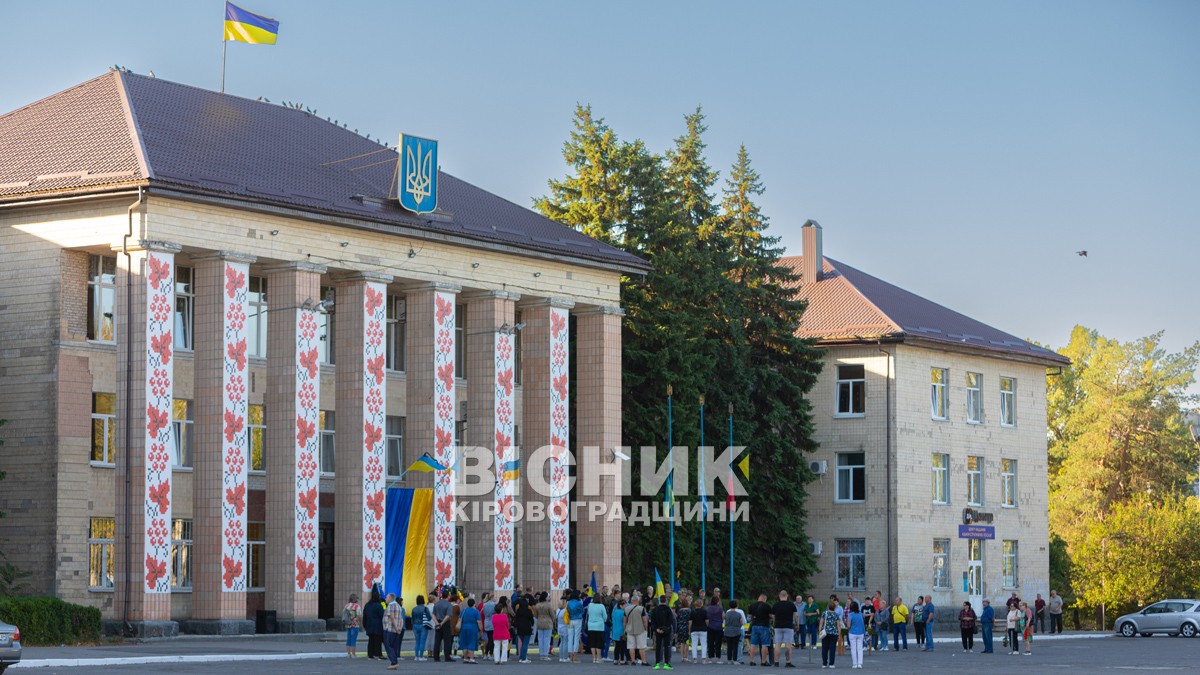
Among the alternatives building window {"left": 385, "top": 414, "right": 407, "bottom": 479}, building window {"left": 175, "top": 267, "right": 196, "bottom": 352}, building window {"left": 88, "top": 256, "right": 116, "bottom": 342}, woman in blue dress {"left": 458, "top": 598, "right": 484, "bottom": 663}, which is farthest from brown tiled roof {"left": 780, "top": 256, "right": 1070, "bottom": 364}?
woman in blue dress {"left": 458, "top": 598, "right": 484, "bottom": 663}

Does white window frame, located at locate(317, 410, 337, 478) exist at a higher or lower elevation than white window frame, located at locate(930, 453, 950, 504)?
higher

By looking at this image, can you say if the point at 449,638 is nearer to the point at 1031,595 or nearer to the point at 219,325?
the point at 219,325

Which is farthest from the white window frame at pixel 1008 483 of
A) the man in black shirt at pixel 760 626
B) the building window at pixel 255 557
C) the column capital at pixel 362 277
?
the building window at pixel 255 557

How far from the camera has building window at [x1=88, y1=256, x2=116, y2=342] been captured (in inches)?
1667

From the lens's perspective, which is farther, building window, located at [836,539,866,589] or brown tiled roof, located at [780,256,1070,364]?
brown tiled roof, located at [780,256,1070,364]

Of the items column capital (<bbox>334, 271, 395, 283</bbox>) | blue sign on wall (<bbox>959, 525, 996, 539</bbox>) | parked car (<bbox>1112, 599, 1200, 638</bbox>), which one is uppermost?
column capital (<bbox>334, 271, 395, 283</bbox>)

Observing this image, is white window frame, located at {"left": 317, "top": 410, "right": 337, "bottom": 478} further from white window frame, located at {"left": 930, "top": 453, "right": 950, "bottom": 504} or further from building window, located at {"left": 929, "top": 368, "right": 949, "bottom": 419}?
building window, located at {"left": 929, "top": 368, "right": 949, "bottom": 419}

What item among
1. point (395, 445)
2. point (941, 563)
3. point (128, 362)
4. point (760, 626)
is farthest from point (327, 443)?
point (941, 563)

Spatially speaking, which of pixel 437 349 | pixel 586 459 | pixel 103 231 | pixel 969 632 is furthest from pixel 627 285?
pixel 103 231

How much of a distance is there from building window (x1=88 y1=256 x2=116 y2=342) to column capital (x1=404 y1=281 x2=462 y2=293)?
Result: 8536 mm

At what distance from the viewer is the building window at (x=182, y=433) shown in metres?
44.0

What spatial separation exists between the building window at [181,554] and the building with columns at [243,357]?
0.05m

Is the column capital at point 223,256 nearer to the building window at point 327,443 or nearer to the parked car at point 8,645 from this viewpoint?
the building window at point 327,443

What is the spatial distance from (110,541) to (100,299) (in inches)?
229
